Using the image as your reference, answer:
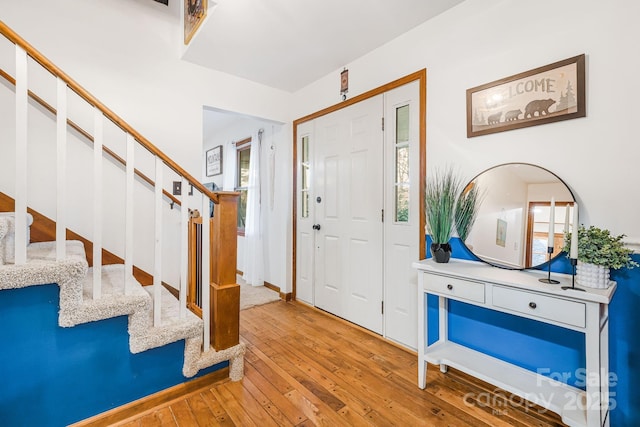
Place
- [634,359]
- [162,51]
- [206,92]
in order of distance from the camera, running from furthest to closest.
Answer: [206,92]
[162,51]
[634,359]

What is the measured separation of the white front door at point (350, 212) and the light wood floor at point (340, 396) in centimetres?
51

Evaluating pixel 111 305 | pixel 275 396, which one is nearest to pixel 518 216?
pixel 275 396

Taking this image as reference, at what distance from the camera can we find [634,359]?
134 cm

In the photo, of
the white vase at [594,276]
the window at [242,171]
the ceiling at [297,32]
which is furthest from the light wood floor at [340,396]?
the window at [242,171]

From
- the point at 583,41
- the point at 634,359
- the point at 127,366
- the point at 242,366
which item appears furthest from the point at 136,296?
the point at 583,41

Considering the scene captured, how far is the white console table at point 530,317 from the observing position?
3.93 ft

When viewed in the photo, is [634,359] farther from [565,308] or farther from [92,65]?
[92,65]

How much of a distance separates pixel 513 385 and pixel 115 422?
2.14 metres

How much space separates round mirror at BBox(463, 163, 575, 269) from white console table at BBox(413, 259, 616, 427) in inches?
4.3

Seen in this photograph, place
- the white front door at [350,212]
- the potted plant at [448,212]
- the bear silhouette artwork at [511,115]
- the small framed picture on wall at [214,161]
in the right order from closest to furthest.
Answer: the bear silhouette artwork at [511,115] < the potted plant at [448,212] < the white front door at [350,212] < the small framed picture on wall at [214,161]

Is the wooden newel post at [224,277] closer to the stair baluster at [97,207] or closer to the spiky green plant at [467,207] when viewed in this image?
the stair baluster at [97,207]

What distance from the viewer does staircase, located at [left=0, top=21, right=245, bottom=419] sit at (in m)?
1.25

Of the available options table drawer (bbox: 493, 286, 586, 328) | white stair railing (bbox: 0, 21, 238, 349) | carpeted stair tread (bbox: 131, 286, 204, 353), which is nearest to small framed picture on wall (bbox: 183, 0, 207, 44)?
white stair railing (bbox: 0, 21, 238, 349)

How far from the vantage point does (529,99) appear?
1.64 metres
